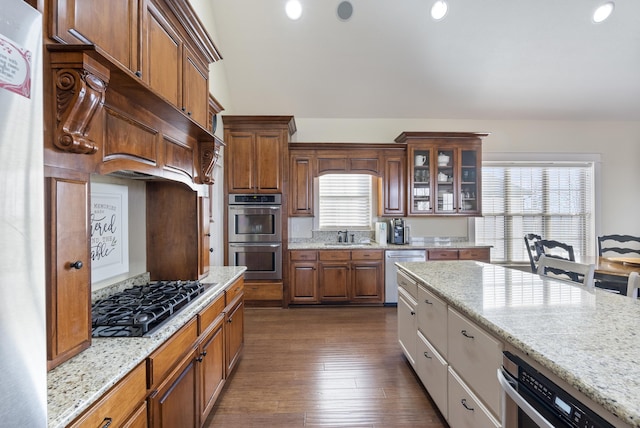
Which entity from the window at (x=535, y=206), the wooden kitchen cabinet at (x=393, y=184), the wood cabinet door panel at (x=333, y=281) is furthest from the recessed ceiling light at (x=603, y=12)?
the wood cabinet door panel at (x=333, y=281)

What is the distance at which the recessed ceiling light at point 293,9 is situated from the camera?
3.77 m

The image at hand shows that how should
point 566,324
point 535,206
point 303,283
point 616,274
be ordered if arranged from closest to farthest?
point 566,324, point 616,274, point 303,283, point 535,206

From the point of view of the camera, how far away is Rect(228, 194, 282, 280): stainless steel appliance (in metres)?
4.24

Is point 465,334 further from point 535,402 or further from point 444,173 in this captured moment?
point 444,173

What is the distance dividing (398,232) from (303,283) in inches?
66.8

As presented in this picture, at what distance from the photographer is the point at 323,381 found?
2506mm

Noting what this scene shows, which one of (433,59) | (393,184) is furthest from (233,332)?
Answer: (433,59)

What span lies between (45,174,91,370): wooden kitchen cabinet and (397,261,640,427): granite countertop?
5.59 feet

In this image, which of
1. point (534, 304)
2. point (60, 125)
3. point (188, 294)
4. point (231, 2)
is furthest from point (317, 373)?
point (231, 2)

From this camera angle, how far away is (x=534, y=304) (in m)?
1.57

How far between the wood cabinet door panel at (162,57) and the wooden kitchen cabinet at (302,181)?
2585mm

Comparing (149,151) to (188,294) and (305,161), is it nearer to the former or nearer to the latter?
(188,294)

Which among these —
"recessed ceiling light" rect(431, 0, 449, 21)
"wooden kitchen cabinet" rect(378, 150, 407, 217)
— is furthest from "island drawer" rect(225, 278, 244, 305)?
"recessed ceiling light" rect(431, 0, 449, 21)

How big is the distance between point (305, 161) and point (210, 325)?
3089 mm
